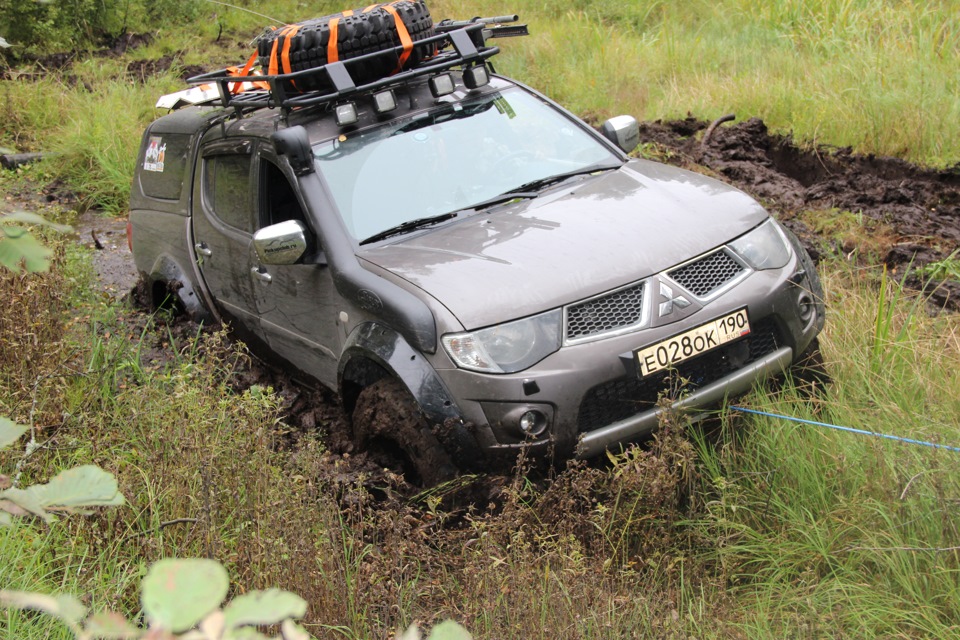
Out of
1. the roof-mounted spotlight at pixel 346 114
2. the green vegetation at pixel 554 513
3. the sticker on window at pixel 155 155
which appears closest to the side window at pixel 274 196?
the roof-mounted spotlight at pixel 346 114

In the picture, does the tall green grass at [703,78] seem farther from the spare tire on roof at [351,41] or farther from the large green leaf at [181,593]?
the large green leaf at [181,593]

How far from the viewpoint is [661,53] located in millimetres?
9594

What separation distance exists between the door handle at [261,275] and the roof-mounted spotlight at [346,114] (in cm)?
77

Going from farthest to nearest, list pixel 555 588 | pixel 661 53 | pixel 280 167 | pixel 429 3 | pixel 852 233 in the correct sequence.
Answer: pixel 429 3 → pixel 661 53 → pixel 852 233 → pixel 280 167 → pixel 555 588

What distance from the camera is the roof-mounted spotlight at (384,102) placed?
14.7 ft

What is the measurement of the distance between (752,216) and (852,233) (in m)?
2.13

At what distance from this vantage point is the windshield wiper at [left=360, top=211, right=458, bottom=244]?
416 cm

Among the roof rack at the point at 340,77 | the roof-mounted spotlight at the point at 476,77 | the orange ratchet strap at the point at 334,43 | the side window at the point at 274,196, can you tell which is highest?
the orange ratchet strap at the point at 334,43

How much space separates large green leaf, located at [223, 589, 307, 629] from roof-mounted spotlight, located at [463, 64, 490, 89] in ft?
13.7

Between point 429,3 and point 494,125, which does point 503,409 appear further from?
point 429,3

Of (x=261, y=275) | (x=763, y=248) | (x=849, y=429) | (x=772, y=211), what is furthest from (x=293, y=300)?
(x=772, y=211)

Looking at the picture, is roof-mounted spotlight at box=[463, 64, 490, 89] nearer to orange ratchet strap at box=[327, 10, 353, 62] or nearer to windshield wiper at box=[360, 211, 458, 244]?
orange ratchet strap at box=[327, 10, 353, 62]

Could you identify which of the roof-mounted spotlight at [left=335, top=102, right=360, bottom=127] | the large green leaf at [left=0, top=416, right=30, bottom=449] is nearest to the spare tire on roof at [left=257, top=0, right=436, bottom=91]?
the roof-mounted spotlight at [left=335, top=102, right=360, bottom=127]

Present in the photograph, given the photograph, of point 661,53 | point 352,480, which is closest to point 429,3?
point 661,53
